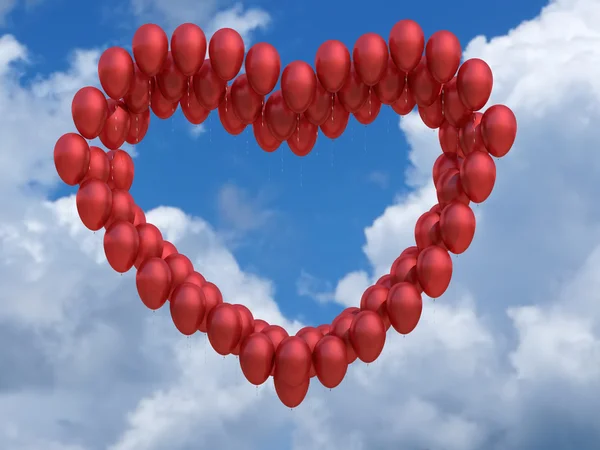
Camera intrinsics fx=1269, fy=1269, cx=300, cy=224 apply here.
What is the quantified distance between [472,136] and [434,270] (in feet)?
3.53

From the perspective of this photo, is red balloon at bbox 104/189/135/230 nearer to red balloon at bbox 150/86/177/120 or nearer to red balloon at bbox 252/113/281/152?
red balloon at bbox 150/86/177/120

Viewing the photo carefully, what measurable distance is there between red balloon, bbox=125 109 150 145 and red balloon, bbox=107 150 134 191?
0.13 m

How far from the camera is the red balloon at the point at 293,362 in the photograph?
9.32 m

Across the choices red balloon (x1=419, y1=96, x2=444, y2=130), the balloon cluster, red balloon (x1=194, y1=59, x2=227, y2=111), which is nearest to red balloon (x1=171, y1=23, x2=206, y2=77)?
the balloon cluster

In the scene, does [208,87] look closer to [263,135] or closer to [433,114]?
[263,135]

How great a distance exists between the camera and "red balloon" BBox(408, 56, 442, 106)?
9.63 metres

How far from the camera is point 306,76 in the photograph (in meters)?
9.43

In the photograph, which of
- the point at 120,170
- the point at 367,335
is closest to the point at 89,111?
the point at 120,170

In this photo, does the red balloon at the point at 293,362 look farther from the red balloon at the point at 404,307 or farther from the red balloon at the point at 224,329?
the red balloon at the point at 404,307

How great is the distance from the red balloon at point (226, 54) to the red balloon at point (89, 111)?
2.95ft

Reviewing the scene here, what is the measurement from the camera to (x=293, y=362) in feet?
30.6

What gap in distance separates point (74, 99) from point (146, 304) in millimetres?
1649

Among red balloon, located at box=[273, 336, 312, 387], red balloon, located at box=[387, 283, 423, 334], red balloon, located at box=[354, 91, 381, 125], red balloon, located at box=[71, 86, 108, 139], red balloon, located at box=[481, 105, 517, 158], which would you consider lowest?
red balloon, located at box=[273, 336, 312, 387]

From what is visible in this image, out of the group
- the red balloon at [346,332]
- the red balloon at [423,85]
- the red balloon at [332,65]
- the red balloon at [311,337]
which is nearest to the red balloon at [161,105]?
the red balloon at [332,65]
